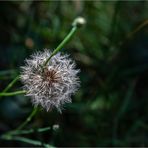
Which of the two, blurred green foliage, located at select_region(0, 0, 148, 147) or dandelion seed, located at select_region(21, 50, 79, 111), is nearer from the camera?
dandelion seed, located at select_region(21, 50, 79, 111)

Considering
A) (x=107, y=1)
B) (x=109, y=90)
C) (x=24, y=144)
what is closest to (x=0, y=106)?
(x=24, y=144)

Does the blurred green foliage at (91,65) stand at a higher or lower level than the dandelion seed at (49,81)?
higher

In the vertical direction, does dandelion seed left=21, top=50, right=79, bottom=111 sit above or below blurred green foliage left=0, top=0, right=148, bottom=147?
below

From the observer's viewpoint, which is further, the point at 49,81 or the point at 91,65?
the point at 91,65

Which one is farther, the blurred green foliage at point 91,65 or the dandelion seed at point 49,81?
the blurred green foliage at point 91,65

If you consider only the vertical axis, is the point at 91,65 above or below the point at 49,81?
above
